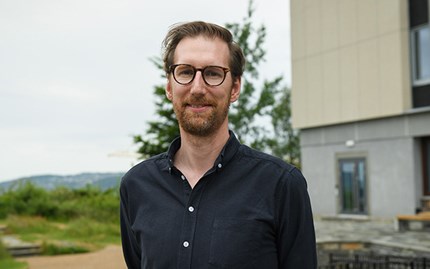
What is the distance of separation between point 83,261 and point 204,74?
12.0 m

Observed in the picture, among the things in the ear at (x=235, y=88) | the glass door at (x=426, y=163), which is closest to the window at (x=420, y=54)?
the glass door at (x=426, y=163)

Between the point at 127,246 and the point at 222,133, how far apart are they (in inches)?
29.9

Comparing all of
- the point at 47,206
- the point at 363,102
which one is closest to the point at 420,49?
the point at 363,102

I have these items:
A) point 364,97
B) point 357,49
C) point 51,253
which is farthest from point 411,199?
point 51,253

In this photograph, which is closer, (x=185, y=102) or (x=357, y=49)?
(x=185, y=102)

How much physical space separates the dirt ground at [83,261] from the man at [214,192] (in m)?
10.5

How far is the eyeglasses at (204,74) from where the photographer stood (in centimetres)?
222

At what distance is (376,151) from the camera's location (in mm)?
20250

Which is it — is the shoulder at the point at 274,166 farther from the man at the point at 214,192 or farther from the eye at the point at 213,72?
the eye at the point at 213,72

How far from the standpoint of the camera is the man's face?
87.1 inches

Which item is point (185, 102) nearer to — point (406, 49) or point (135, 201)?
point (135, 201)

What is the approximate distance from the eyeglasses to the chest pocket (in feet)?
1.81

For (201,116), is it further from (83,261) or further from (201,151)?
(83,261)

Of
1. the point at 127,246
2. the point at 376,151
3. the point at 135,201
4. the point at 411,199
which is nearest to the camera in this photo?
the point at 135,201
